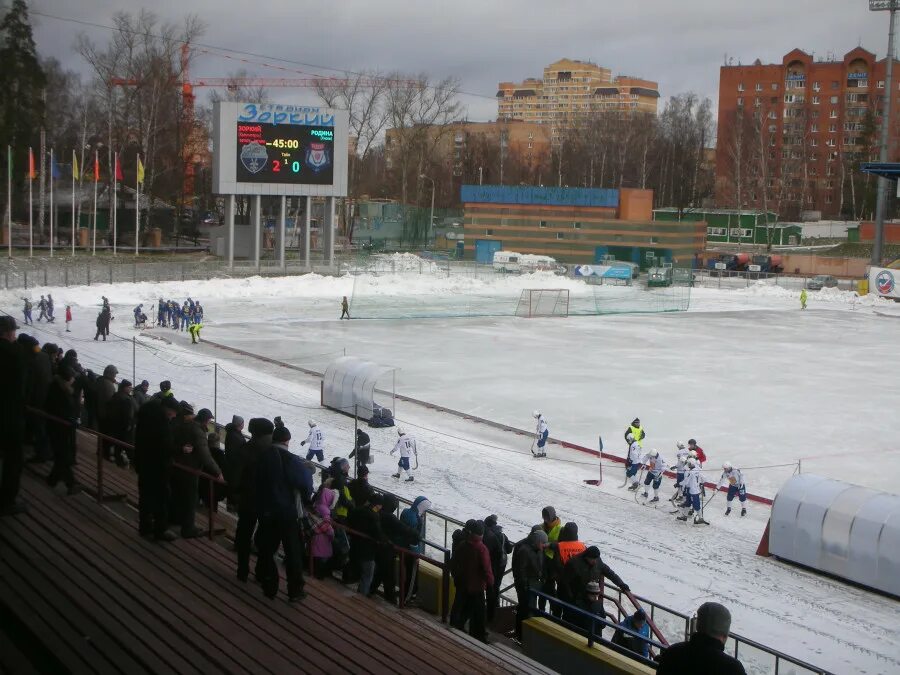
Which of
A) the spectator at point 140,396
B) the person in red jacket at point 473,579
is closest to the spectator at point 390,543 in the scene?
the person in red jacket at point 473,579

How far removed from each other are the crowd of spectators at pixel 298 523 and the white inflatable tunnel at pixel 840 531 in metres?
6.11

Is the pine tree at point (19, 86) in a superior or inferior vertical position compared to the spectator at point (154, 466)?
superior

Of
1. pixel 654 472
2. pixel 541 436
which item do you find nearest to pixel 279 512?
pixel 654 472

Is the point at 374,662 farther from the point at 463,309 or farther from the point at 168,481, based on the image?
the point at 463,309

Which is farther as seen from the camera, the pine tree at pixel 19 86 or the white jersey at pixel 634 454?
the white jersey at pixel 634 454

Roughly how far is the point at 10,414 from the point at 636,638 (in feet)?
15.8

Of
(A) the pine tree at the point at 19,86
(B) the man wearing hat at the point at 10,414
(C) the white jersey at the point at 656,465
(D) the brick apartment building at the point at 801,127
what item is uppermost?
(D) the brick apartment building at the point at 801,127

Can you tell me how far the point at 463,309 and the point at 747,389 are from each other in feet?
71.4

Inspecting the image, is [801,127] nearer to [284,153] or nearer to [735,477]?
[284,153]

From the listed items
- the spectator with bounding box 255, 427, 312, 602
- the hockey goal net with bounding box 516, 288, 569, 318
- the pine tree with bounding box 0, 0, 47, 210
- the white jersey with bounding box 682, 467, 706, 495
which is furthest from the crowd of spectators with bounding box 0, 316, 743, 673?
the hockey goal net with bounding box 516, 288, 569, 318

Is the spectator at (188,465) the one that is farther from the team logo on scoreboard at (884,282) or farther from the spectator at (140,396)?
the team logo on scoreboard at (884,282)

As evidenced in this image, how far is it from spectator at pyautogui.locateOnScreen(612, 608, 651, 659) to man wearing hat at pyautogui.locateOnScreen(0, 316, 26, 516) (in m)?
4.57

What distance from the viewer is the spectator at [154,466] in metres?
7.20

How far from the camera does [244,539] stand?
21.9 feet
